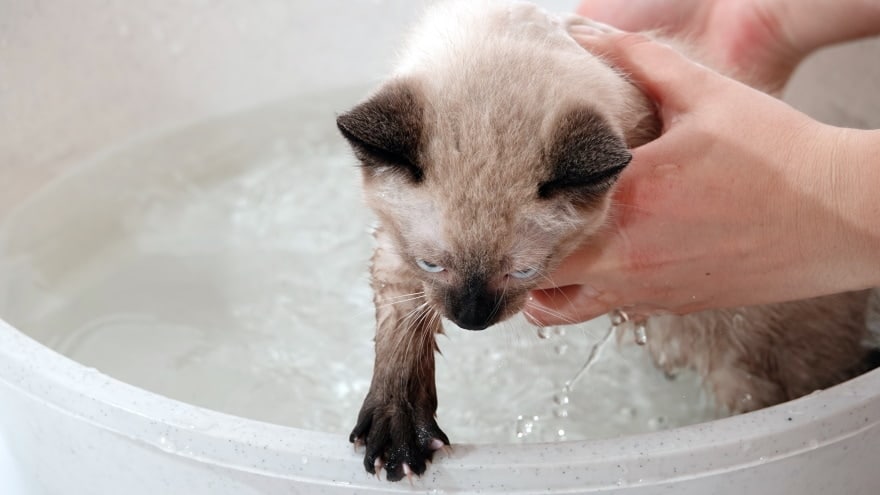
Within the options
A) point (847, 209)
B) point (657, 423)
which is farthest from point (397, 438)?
point (657, 423)

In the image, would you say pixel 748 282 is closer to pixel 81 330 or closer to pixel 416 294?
pixel 416 294

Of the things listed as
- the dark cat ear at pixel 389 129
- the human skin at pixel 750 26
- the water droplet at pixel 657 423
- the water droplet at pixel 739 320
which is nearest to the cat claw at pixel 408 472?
the dark cat ear at pixel 389 129

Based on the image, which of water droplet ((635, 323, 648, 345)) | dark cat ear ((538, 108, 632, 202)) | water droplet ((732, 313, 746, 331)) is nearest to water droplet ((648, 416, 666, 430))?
water droplet ((635, 323, 648, 345))

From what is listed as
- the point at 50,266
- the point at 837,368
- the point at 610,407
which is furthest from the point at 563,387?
the point at 50,266

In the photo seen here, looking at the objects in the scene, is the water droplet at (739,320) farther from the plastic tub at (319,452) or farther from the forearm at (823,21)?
the forearm at (823,21)

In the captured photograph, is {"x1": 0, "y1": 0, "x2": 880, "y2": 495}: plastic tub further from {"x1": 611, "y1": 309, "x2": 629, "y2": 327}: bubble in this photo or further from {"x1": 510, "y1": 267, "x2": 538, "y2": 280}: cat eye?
{"x1": 611, "y1": 309, "x2": 629, "y2": 327}: bubble

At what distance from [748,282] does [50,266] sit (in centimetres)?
157

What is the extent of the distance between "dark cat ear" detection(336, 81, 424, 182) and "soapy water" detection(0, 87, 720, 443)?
2.34ft

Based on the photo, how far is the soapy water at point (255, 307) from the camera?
1728mm

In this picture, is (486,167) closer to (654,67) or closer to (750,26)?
(654,67)

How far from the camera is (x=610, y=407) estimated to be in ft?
5.71

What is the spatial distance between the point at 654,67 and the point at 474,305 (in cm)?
49

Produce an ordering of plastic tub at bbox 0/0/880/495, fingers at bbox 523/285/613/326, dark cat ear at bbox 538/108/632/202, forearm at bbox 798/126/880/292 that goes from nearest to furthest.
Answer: dark cat ear at bbox 538/108/632/202 < plastic tub at bbox 0/0/880/495 < forearm at bbox 798/126/880/292 < fingers at bbox 523/285/613/326

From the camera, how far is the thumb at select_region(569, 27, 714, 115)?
117 centimetres
